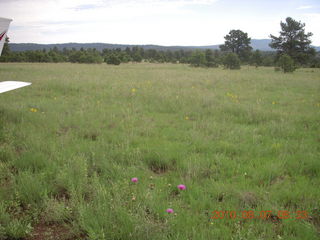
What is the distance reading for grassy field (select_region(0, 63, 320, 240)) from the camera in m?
2.39

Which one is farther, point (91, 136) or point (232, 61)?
point (232, 61)

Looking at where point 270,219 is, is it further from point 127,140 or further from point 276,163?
point 127,140

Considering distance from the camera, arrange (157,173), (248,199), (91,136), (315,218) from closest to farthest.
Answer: (315,218)
(248,199)
(157,173)
(91,136)

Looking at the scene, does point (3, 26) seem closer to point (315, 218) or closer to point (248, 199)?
point (248, 199)

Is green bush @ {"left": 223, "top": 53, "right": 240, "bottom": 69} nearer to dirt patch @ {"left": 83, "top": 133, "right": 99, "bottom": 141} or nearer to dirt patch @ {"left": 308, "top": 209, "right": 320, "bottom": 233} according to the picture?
dirt patch @ {"left": 83, "top": 133, "right": 99, "bottom": 141}

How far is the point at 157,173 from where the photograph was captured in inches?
143

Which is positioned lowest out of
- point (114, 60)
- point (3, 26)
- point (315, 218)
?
point (315, 218)

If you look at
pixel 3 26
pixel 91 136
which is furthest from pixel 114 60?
pixel 91 136

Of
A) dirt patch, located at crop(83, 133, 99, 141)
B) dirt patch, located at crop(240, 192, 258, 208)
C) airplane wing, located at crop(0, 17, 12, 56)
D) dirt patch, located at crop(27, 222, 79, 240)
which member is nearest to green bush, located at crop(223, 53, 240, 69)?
airplane wing, located at crop(0, 17, 12, 56)

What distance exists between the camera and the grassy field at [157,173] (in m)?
2.39

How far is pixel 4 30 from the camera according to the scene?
6.82 meters

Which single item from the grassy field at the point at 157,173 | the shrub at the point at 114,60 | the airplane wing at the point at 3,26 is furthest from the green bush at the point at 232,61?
the airplane wing at the point at 3,26

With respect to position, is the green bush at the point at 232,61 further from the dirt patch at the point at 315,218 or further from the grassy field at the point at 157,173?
the dirt patch at the point at 315,218

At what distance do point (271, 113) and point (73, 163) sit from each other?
563 cm
